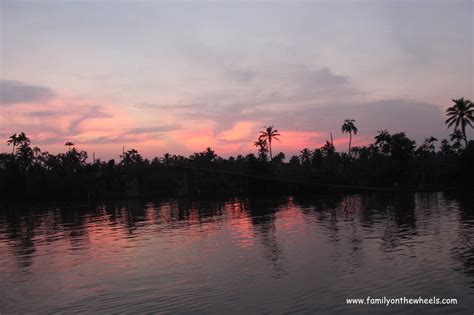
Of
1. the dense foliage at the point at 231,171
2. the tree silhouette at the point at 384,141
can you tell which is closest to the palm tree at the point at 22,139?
the dense foliage at the point at 231,171

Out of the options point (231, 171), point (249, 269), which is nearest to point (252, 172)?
point (231, 171)

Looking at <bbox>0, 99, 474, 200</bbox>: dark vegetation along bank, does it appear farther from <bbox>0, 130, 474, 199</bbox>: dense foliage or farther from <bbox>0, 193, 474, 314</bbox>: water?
<bbox>0, 193, 474, 314</bbox>: water

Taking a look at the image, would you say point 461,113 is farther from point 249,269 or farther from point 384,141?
point 249,269

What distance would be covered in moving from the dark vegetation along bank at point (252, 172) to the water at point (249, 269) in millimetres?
55701

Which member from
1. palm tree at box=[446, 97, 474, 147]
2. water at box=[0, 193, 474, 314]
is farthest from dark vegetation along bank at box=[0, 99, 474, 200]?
water at box=[0, 193, 474, 314]

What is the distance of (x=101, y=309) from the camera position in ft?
53.4

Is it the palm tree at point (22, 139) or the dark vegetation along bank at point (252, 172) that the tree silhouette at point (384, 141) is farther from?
the palm tree at point (22, 139)

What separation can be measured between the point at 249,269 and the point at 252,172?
3238 inches

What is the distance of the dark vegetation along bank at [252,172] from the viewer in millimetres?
92706

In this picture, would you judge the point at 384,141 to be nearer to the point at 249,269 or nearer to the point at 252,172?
the point at 252,172

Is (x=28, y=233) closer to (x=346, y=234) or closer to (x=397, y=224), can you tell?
(x=346, y=234)

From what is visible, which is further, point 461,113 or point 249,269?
point 461,113

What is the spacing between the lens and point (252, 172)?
103625mm

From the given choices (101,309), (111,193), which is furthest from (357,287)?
(111,193)
